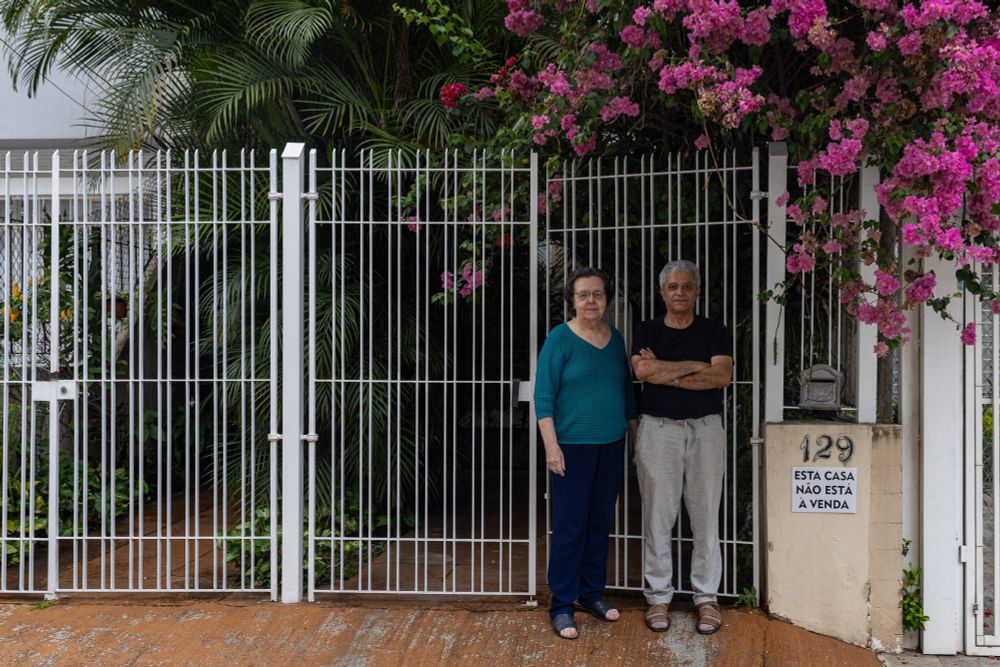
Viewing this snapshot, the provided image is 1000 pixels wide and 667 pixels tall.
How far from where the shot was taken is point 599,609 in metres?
4.97

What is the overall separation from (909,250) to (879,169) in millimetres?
422

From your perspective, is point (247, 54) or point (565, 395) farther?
point (247, 54)

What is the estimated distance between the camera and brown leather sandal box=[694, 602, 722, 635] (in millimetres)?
4789

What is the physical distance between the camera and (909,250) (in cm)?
477

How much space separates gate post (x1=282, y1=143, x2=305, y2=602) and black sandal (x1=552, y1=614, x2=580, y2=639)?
4.58 ft

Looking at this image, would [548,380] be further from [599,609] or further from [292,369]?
[292,369]

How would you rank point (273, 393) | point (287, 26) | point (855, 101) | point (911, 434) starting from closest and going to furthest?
point (855, 101) → point (911, 434) → point (273, 393) → point (287, 26)

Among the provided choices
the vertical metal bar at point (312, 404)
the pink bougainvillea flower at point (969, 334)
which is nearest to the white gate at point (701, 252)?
the pink bougainvillea flower at point (969, 334)

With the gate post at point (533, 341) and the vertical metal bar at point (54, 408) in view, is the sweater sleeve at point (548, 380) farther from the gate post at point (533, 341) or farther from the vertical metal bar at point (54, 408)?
the vertical metal bar at point (54, 408)

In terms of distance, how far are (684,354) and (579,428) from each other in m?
0.62

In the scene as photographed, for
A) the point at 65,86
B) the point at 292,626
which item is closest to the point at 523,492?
the point at 292,626

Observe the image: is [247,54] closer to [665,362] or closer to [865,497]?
[665,362]

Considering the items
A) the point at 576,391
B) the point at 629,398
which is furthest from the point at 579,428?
the point at 629,398

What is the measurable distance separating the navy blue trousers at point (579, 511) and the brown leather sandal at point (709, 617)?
21.0 inches
